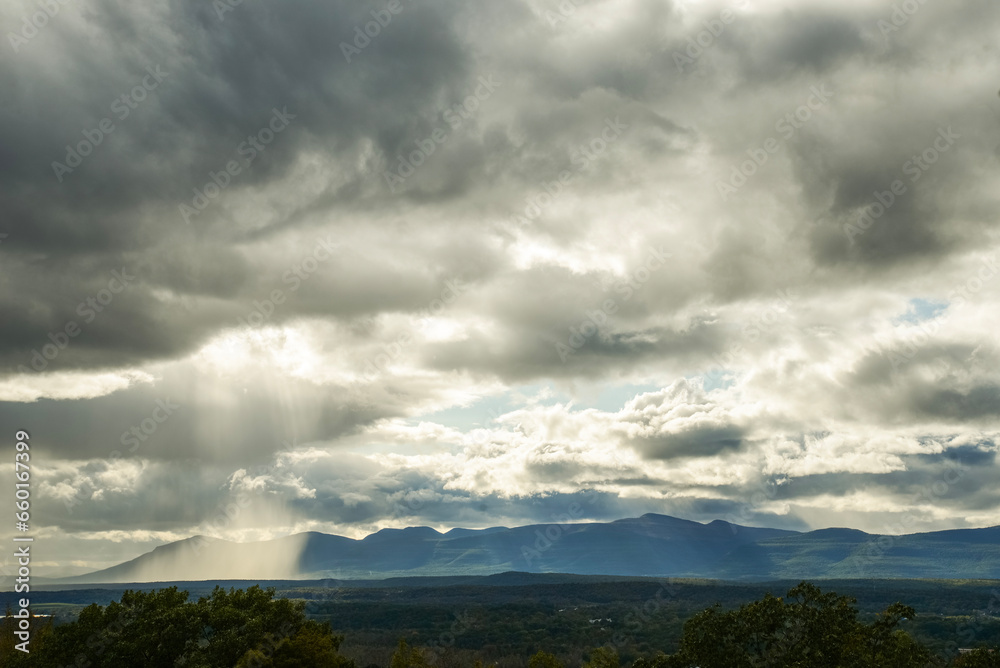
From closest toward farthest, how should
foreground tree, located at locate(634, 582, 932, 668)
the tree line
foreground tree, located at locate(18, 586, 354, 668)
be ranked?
foreground tree, located at locate(634, 582, 932, 668), the tree line, foreground tree, located at locate(18, 586, 354, 668)

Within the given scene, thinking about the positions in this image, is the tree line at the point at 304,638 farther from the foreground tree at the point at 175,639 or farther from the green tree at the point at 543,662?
the green tree at the point at 543,662

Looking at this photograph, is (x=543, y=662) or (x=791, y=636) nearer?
(x=791, y=636)

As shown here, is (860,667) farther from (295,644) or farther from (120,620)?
(120,620)

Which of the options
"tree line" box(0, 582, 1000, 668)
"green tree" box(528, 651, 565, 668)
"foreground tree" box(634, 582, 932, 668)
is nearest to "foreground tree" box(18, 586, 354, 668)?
"tree line" box(0, 582, 1000, 668)

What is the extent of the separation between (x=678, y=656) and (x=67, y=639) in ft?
152

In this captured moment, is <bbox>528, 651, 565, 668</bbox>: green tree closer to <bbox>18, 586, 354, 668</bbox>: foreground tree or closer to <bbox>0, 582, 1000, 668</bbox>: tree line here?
<bbox>0, 582, 1000, 668</bbox>: tree line

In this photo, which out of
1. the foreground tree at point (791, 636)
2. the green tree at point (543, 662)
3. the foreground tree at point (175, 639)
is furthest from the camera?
the green tree at point (543, 662)

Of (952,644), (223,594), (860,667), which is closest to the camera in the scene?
(860,667)

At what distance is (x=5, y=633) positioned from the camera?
334 feet

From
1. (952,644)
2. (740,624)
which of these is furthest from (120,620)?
(952,644)

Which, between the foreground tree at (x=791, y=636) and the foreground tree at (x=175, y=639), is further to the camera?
the foreground tree at (x=175, y=639)

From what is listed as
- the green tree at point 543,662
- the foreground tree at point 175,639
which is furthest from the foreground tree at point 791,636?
the green tree at point 543,662

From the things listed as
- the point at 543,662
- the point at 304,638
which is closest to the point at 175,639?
the point at 304,638

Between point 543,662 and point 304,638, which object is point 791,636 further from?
point 543,662
